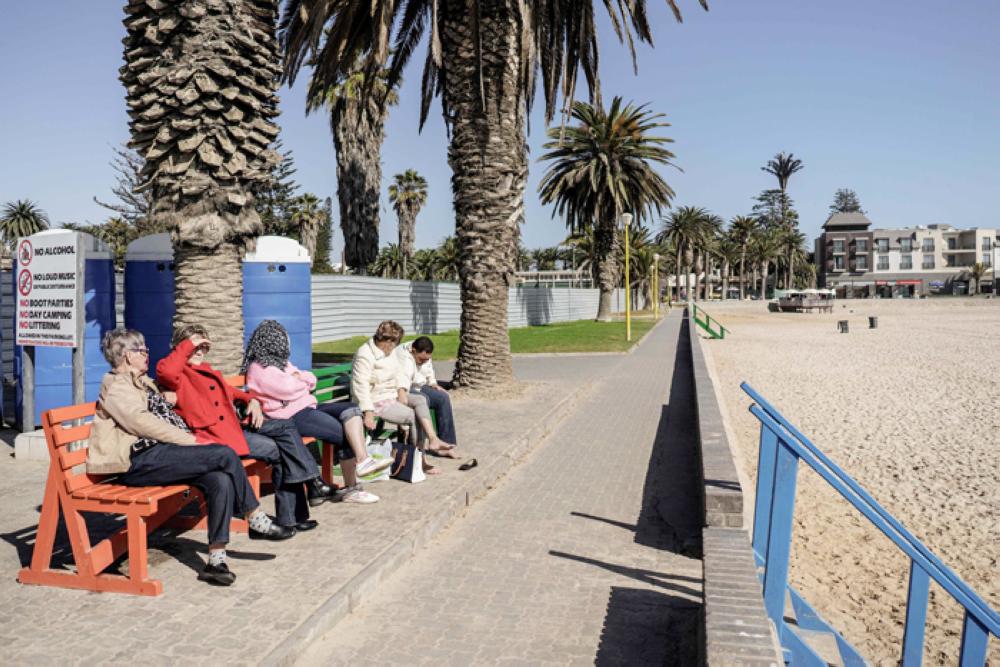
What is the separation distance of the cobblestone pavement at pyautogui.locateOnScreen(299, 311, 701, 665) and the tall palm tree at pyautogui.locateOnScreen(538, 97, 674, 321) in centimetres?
3078

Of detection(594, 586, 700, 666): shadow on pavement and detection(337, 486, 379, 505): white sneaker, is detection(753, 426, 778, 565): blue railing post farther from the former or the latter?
detection(337, 486, 379, 505): white sneaker

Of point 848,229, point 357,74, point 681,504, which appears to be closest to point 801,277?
point 848,229

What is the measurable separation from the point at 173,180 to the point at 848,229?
135030mm

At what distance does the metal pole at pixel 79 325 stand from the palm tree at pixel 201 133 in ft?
2.73

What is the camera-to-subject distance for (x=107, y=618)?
141 inches

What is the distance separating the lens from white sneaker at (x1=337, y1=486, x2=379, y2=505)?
5625mm

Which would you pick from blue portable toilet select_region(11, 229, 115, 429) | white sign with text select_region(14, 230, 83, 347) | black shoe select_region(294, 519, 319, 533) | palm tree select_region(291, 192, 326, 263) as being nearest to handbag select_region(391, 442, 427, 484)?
black shoe select_region(294, 519, 319, 533)

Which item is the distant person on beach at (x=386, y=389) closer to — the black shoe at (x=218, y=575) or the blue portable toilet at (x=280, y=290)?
the blue portable toilet at (x=280, y=290)

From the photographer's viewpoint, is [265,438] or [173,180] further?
[173,180]

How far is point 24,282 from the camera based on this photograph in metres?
7.28

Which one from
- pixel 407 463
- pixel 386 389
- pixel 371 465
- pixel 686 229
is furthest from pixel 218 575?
pixel 686 229

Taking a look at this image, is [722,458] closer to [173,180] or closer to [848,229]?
[173,180]

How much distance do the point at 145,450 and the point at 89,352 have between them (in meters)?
4.17

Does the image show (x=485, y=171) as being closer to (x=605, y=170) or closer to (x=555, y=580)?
(x=555, y=580)
